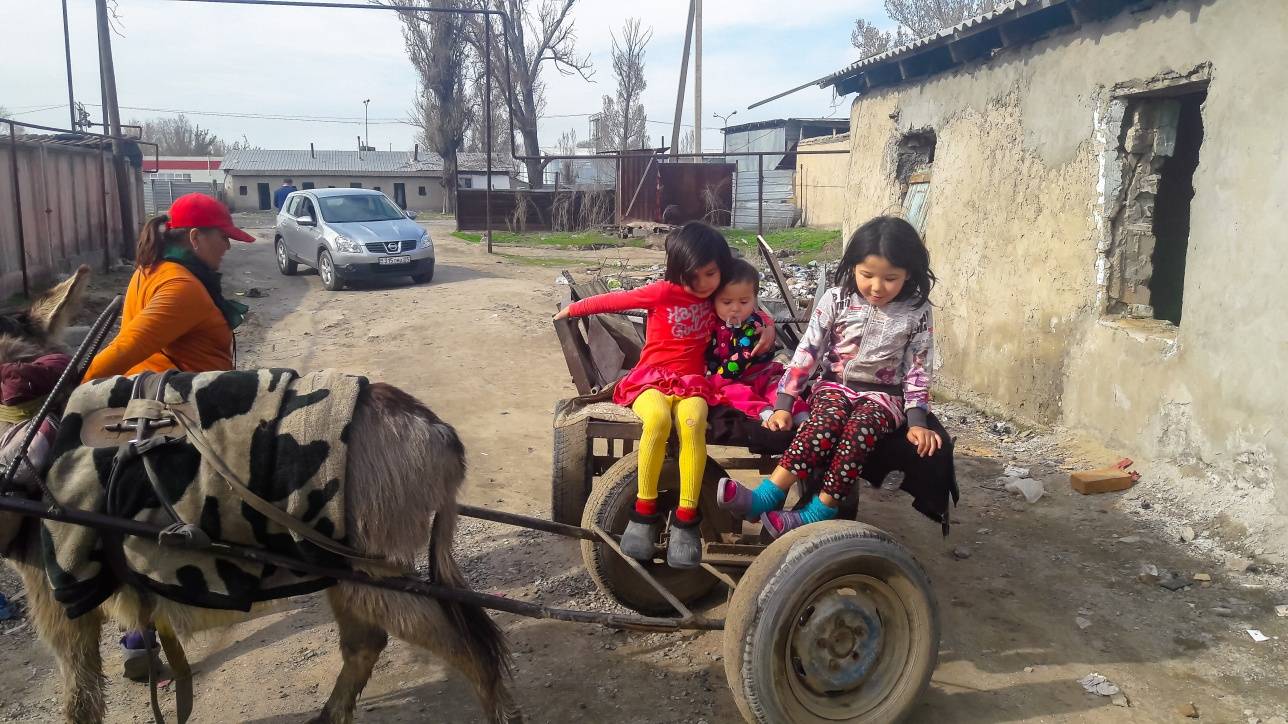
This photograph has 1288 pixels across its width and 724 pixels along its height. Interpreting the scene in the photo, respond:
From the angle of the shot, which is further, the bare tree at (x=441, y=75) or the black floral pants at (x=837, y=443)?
the bare tree at (x=441, y=75)

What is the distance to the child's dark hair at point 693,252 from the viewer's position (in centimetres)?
334

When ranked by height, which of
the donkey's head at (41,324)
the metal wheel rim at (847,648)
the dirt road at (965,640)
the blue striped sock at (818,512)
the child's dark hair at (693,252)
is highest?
the child's dark hair at (693,252)

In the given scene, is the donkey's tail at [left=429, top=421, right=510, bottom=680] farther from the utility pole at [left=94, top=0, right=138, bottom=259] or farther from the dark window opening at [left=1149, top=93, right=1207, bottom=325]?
the utility pole at [left=94, top=0, right=138, bottom=259]

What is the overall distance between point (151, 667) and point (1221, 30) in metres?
6.06

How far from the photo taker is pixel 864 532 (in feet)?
8.91

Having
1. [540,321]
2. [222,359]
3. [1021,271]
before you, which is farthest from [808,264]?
[222,359]

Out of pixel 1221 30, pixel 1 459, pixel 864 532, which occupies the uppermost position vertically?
pixel 1221 30

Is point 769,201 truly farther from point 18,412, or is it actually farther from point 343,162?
point 343,162

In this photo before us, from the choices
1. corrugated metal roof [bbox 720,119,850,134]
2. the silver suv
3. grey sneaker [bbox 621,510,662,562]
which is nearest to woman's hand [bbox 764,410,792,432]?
grey sneaker [bbox 621,510,662,562]

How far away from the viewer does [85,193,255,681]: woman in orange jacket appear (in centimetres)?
305

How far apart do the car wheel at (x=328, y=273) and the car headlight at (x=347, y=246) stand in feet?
0.79

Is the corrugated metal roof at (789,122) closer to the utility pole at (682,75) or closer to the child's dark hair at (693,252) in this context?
the utility pole at (682,75)

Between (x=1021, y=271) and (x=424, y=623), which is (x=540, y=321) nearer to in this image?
(x=1021, y=271)

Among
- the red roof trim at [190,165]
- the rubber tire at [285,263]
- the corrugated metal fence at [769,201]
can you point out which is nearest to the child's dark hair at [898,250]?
the rubber tire at [285,263]
